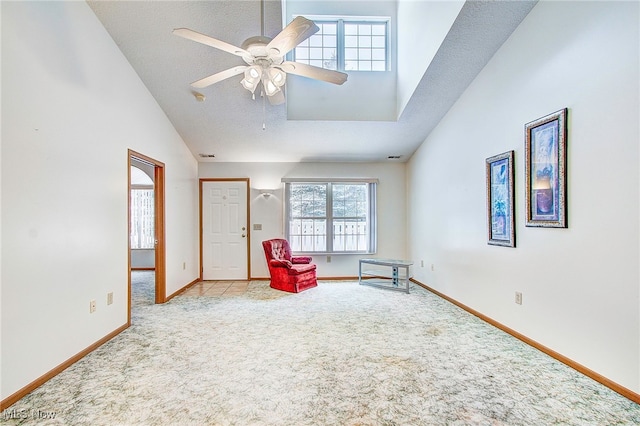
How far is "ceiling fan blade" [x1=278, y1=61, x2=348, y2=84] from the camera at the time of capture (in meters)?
2.40

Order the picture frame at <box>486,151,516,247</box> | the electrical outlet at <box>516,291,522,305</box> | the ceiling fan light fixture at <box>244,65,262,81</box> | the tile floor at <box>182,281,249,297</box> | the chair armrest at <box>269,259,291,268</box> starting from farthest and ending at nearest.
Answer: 1. the chair armrest at <box>269,259,291,268</box>
2. the tile floor at <box>182,281,249,297</box>
3. the picture frame at <box>486,151,516,247</box>
4. the electrical outlet at <box>516,291,522,305</box>
5. the ceiling fan light fixture at <box>244,65,262,81</box>

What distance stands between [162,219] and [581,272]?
181 inches

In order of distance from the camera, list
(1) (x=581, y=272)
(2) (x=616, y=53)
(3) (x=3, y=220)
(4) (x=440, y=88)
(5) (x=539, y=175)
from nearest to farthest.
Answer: (3) (x=3, y=220) < (2) (x=616, y=53) < (1) (x=581, y=272) < (5) (x=539, y=175) < (4) (x=440, y=88)

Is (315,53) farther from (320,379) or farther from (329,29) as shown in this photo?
(320,379)

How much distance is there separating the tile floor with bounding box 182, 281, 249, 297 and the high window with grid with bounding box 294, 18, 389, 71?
12.4ft

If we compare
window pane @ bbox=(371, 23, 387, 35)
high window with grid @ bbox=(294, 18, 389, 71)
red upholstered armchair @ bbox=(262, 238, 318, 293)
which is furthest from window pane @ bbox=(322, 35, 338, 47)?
red upholstered armchair @ bbox=(262, 238, 318, 293)

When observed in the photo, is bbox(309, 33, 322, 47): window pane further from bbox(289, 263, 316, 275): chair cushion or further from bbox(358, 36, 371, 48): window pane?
bbox(289, 263, 316, 275): chair cushion

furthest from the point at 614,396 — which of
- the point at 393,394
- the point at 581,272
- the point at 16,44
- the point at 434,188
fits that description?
the point at 16,44

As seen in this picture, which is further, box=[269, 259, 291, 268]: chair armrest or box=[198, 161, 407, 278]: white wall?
box=[198, 161, 407, 278]: white wall

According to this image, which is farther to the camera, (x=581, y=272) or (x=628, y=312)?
(x=581, y=272)

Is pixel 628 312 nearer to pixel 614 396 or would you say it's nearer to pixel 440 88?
pixel 614 396

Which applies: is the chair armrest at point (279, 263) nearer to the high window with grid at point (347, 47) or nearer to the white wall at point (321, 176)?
the white wall at point (321, 176)

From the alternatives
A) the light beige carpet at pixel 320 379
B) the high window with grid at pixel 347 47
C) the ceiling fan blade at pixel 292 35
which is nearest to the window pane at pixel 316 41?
the high window with grid at pixel 347 47

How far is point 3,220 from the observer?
6.23ft
